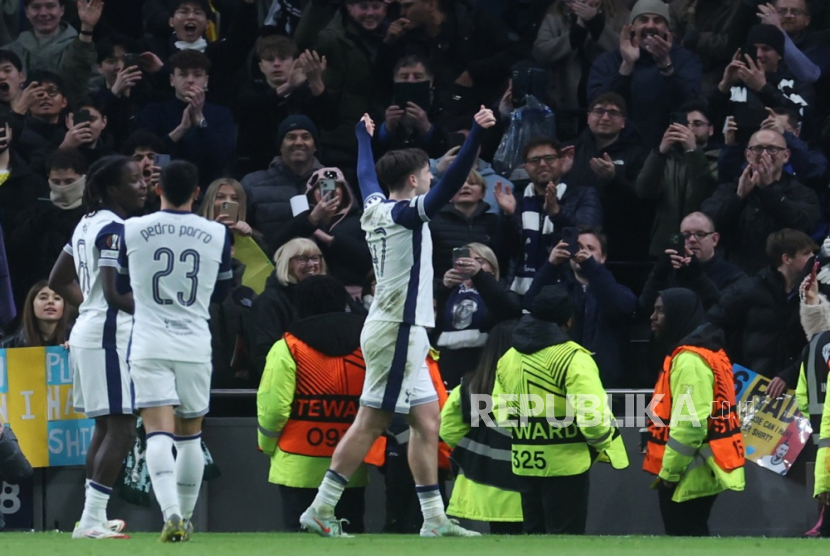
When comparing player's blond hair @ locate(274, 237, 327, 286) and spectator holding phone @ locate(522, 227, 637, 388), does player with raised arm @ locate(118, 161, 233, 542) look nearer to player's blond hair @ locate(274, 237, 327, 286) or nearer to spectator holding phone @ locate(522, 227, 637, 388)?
player's blond hair @ locate(274, 237, 327, 286)

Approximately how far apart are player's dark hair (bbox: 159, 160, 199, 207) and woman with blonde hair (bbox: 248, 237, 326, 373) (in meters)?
2.65

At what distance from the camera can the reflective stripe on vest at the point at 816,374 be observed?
9.74m

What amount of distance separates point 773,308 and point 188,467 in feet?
15.5

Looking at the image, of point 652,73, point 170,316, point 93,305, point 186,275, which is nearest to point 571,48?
point 652,73

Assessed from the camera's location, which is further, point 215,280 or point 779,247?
point 779,247

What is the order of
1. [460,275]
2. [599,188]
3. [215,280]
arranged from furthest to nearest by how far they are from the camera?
1. [599,188]
2. [460,275]
3. [215,280]

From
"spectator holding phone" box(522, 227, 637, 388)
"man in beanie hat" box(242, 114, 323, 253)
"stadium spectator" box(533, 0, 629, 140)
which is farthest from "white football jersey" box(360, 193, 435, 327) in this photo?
"stadium spectator" box(533, 0, 629, 140)

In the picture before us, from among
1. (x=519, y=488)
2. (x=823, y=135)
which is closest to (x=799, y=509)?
(x=519, y=488)

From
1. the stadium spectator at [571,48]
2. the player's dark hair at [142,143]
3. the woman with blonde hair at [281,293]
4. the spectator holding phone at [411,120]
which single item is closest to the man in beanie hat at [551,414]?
the woman with blonde hair at [281,293]

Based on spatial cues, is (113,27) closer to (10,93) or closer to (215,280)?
(10,93)

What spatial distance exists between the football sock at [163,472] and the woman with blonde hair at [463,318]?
3.40 m

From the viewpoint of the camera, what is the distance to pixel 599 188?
40.3 feet

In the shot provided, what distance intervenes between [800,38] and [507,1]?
2.73 metres

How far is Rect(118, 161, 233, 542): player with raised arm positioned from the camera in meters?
7.62
